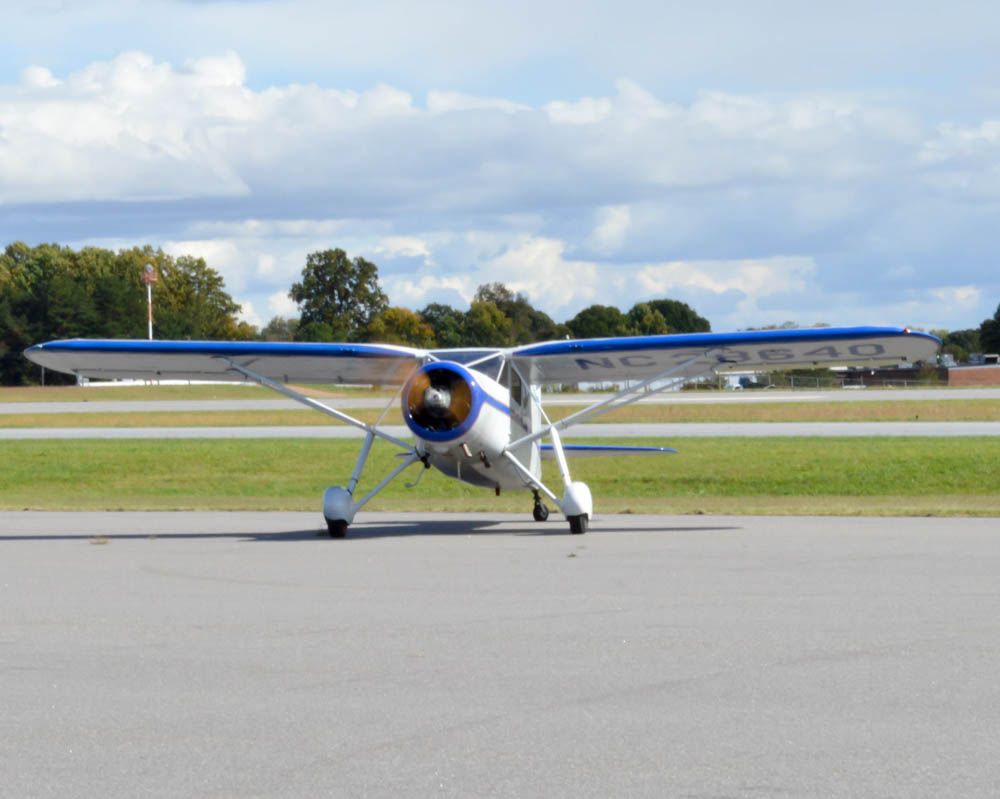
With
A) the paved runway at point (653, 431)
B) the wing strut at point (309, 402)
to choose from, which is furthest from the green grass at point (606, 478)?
the wing strut at point (309, 402)

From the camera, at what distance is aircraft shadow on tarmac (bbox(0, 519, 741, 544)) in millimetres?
15797

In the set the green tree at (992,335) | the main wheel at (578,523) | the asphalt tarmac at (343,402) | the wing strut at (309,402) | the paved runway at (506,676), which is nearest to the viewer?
the paved runway at (506,676)

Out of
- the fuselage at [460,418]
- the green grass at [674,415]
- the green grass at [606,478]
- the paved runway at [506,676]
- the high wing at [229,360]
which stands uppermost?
the high wing at [229,360]

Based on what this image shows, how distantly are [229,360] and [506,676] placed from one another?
11.6 meters

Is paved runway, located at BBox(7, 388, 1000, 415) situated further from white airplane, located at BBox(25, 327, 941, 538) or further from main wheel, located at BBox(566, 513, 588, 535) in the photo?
main wheel, located at BBox(566, 513, 588, 535)

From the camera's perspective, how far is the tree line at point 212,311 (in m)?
96.9

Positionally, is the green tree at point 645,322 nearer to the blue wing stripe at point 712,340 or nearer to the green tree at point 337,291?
the green tree at point 337,291

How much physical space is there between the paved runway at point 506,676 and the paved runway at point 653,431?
21435 mm

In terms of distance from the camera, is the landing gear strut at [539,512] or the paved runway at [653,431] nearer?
the landing gear strut at [539,512]

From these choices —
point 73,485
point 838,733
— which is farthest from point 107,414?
point 838,733

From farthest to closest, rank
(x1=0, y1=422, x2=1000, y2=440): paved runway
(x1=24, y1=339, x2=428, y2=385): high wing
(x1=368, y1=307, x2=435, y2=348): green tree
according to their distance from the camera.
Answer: (x1=368, y1=307, x2=435, y2=348): green tree → (x1=0, y1=422, x2=1000, y2=440): paved runway → (x1=24, y1=339, x2=428, y2=385): high wing

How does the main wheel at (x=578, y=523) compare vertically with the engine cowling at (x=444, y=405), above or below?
below

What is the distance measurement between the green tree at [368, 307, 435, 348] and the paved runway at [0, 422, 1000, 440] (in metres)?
68.1

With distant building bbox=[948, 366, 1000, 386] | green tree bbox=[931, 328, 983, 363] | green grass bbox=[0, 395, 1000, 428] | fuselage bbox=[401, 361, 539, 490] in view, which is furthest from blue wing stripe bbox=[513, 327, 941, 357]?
green tree bbox=[931, 328, 983, 363]
